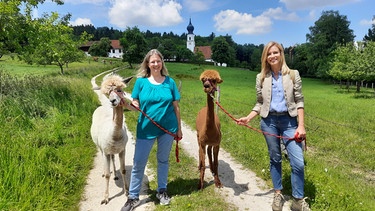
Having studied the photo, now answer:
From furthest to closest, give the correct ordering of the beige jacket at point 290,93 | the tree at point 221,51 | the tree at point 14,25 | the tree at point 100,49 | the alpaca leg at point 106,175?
the tree at point 100,49, the tree at point 221,51, the tree at point 14,25, the alpaca leg at point 106,175, the beige jacket at point 290,93

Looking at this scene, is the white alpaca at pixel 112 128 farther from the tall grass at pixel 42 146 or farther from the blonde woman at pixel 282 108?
the blonde woman at pixel 282 108

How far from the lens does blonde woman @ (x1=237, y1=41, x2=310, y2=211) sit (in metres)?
3.63

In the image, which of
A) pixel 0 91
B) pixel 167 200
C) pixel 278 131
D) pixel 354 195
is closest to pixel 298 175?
pixel 278 131

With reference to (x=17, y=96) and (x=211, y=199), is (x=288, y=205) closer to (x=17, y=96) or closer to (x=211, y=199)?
(x=211, y=199)

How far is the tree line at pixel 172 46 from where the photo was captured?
10031 mm

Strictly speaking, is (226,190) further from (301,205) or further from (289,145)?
(289,145)

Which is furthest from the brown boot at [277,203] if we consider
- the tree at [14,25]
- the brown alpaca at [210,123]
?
the tree at [14,25]

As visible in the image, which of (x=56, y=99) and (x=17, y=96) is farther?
(x=56, y=99)

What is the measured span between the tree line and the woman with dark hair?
6946 mm

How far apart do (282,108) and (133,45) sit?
45082 millimetres

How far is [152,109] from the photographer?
389 centimetres

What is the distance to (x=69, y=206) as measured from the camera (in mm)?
4117

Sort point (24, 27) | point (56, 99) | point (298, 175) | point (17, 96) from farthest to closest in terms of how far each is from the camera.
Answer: point (24, 27) → point (56, 99) → point (17, 96) → point (298, 175)

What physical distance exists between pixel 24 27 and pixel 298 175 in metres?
10.6
